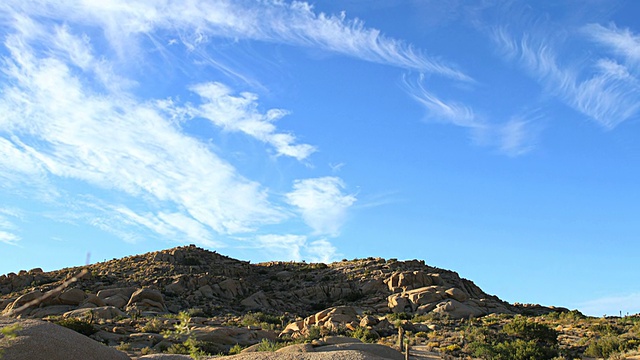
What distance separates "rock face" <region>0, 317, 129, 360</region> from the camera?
15.8 meters

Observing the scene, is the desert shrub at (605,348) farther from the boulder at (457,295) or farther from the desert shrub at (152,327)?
the desert shrub at (152,327)

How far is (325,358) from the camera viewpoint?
17188 millimetres

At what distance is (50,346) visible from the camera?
1650cm

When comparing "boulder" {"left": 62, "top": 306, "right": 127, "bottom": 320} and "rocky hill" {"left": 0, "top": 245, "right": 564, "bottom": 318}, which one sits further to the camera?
"rocky hill" {"left": 0, "top": 245, "right": 564, "bottom": 318}

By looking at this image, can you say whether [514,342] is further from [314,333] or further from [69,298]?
[69,298]

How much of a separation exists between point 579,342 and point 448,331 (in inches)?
307

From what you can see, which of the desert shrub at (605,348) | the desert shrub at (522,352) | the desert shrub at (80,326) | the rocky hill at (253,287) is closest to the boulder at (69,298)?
the rocky hill at (253,287)

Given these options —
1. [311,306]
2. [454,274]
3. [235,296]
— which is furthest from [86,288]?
[454,274]

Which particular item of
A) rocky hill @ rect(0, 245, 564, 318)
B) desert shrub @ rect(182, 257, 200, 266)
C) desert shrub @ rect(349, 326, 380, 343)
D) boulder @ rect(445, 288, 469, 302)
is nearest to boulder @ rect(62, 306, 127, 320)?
rocky hill @ rect(0, 245, 564, 318)

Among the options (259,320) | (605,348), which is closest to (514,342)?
(605,348)

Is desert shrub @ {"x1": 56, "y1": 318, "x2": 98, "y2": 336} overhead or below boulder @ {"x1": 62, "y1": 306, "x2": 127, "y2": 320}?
below

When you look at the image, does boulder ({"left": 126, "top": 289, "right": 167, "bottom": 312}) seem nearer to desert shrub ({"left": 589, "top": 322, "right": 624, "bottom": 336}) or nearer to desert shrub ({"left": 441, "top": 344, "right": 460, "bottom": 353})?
desert shrub ({"left": 441, "top": 344, "right": 460, "bottom": 353})

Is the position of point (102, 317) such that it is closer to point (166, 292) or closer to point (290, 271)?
point (166, 292)

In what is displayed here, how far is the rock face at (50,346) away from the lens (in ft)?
51.7
